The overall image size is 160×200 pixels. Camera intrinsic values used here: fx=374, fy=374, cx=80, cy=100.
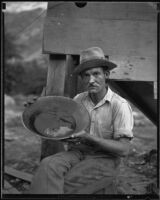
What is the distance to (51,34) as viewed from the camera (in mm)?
3717

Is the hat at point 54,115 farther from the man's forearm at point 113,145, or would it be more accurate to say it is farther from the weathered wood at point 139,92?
the weathered wood at point 139,92

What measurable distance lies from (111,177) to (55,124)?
0.60 meters

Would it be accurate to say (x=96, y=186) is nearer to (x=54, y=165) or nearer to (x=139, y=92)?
(x=54, y=165)

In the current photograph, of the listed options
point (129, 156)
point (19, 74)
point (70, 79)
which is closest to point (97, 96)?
point (70, 79)

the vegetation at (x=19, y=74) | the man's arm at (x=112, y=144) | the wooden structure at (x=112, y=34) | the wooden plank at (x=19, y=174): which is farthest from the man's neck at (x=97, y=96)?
the vegetation at (x=19, y=74)

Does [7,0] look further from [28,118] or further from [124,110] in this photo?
[124,110]

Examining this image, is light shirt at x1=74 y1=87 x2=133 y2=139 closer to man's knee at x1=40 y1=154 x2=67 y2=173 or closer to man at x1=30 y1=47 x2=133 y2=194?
man at x1=30 y1=47 x2=133 y2=194

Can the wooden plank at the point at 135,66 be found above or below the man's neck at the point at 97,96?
above

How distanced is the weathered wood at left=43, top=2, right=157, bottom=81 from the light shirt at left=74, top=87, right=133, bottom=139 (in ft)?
2.43

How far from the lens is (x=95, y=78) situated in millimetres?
2889

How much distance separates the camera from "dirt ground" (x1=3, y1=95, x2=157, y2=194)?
4542 millimetres

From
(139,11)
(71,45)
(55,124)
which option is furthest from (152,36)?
(55,124)

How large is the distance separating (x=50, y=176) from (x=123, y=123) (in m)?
0.67

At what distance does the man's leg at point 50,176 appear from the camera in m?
2.66
